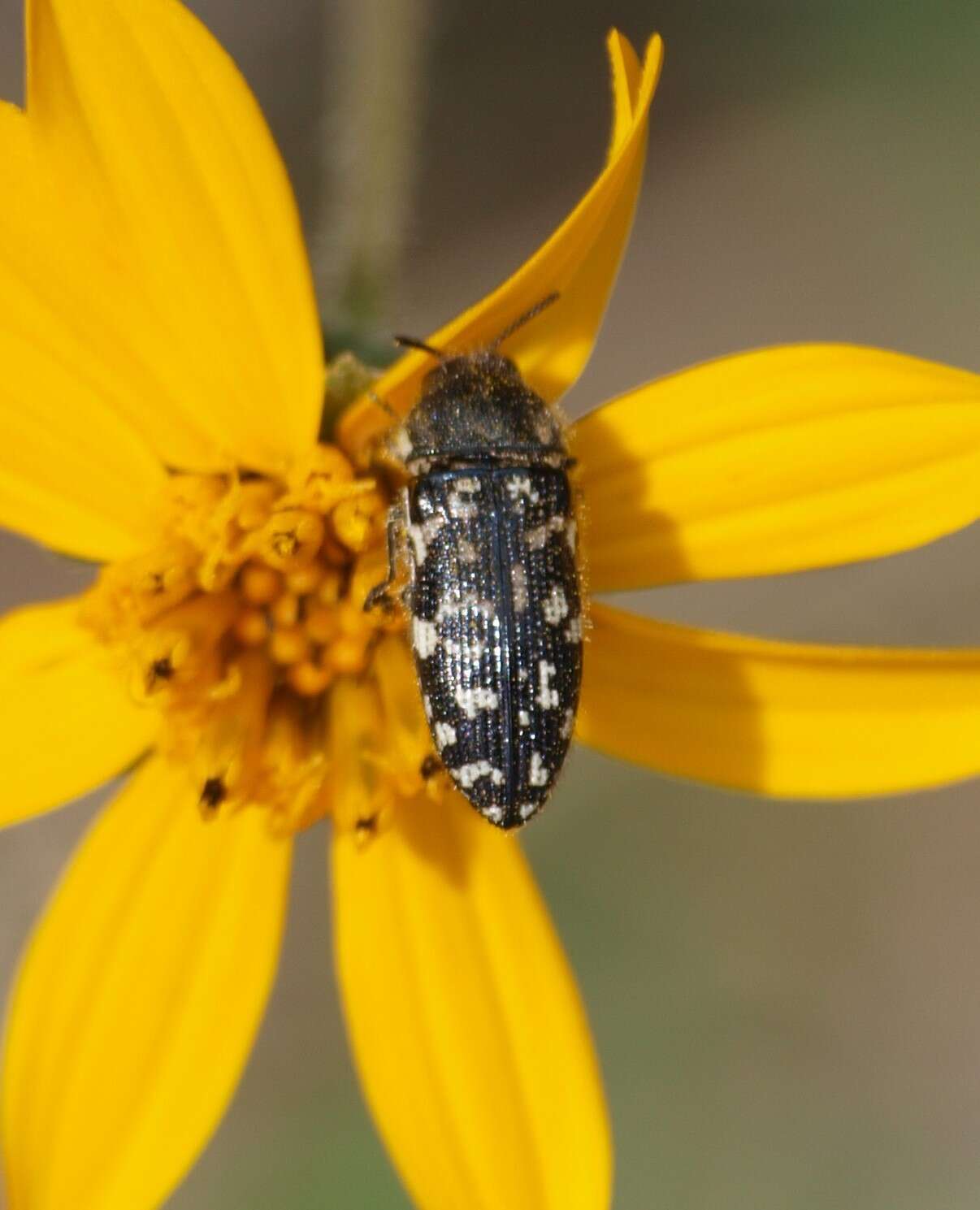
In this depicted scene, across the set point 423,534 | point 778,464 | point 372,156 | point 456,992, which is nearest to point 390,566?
point 423,534

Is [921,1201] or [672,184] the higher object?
[672,184]

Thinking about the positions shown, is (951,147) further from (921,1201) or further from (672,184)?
(921,1201)

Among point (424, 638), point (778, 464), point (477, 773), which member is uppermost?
point (778, 464)

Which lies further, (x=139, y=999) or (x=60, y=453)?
(x=139, y=999)

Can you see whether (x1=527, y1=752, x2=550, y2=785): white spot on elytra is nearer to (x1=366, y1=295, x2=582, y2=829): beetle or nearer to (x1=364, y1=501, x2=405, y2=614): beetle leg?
(x1=366, y1=295, x2=582, y2=829): beetle

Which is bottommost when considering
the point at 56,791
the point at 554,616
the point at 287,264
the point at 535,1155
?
the point at 535,1155

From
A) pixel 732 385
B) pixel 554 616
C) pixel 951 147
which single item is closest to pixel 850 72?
pixel 951 147

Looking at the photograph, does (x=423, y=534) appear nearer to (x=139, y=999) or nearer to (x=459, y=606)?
(x=459, y=606)

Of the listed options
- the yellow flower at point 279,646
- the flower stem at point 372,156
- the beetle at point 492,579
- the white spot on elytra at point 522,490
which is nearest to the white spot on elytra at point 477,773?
the beetle at point 492,579
